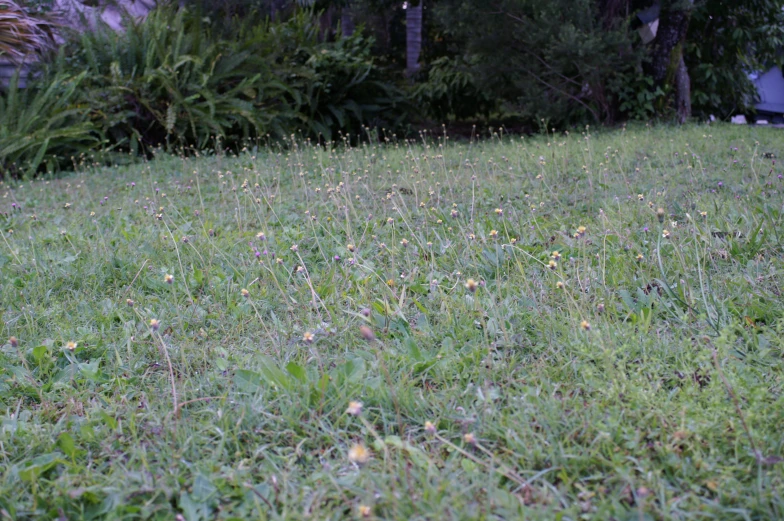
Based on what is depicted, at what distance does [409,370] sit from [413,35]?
31.8 ft

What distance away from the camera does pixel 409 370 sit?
7.16 feet

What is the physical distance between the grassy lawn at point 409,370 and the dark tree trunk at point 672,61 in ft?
14.8

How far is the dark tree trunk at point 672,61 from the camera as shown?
8.12 metres

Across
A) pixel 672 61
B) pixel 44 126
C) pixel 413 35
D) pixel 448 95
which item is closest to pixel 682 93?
pixel 672 61

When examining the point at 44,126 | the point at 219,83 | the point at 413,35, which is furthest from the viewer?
the point at 413,35

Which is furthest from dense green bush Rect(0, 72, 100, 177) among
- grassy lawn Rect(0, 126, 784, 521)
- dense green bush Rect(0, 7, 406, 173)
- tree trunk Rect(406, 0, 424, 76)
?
tree trunk Rect(406, 0, 424, 76)

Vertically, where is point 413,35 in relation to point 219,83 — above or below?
above

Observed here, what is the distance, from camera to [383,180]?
16.5ft

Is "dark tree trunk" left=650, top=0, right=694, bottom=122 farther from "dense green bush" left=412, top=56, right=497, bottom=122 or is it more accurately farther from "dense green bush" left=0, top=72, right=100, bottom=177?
"dense green bush" left=0, top=72, right=100, bottom=177

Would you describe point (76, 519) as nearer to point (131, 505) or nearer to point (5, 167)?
point (131, 505)

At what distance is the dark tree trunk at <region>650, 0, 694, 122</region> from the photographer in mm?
8117

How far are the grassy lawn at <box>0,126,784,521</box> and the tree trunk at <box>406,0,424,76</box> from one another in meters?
7.56

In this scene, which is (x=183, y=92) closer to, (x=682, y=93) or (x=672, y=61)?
(x=672, y=61)

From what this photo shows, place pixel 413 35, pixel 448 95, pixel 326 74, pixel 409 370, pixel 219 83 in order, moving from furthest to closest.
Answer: pixel 413 35 → pixel 448 95 → pixel 326 74 → pixel 219 83 → pixel 409 370
